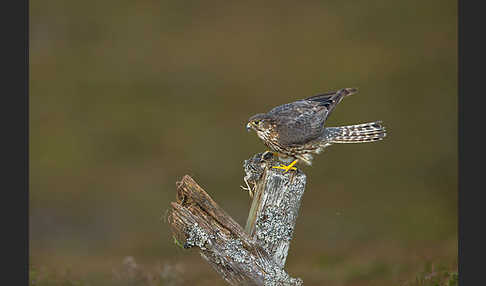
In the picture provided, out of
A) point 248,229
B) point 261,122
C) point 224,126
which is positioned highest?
point 261,122

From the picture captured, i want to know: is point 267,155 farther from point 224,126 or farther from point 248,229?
point 224,126

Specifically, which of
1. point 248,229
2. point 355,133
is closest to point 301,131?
point 355,133

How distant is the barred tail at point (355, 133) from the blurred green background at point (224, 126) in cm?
199

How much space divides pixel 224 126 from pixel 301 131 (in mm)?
8004

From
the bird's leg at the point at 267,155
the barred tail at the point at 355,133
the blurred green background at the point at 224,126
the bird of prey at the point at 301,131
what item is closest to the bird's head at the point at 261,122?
the bird of prey at the point at 301,131

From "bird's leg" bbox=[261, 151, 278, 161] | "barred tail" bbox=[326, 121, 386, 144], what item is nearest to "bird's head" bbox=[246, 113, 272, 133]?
"bird's leg" bbox=[261, 151, 278, 161]

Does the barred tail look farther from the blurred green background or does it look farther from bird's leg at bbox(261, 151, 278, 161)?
the blurred green background

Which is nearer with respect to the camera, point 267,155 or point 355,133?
point 267,155

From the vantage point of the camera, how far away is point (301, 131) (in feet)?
16.9

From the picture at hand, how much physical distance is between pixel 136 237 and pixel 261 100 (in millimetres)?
5273

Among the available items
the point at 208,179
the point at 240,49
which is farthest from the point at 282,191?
the point at 240,49

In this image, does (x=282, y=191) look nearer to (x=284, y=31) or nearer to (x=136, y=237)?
(x=136, y=237)

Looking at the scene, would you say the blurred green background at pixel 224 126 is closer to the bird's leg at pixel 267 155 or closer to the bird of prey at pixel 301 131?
the bird of prey at pixel 301 131

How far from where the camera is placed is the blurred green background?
30.2 feet
